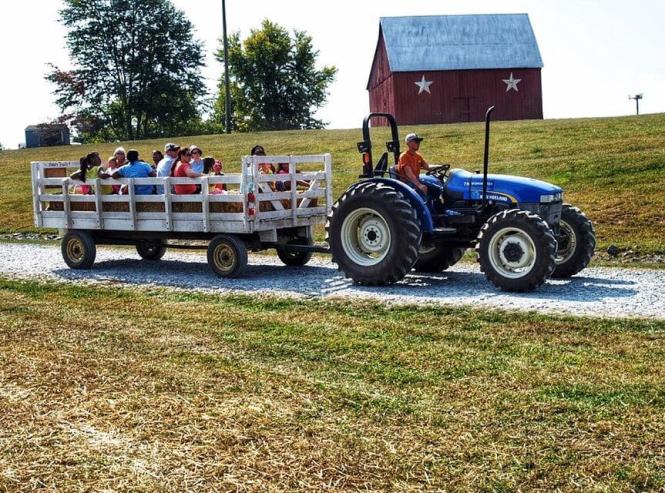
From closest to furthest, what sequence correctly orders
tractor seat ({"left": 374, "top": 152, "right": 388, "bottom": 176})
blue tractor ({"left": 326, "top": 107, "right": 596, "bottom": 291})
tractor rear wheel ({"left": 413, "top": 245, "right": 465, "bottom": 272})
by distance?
blue tractor ({"left": 326, "top": 107, "right": 596, "bottom": 291}), tractor seat ({"left": 374, "top": 152, "right": 388, "bottom": 176}), tractor rear wheel ({"left": 413, "top": 245, "right": 465, "bottom": 272})

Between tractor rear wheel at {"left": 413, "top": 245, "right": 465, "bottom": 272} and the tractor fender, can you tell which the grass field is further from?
the tractor fender

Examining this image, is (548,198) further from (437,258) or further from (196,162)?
(196,162)

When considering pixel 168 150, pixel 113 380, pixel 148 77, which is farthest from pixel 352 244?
pixel 148 77

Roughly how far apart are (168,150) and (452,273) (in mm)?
4666

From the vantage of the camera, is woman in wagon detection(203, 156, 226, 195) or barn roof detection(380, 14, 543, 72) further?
barn roof detection(380, 14, 543, 72)

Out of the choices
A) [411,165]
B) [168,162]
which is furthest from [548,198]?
[168,162]

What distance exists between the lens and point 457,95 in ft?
142

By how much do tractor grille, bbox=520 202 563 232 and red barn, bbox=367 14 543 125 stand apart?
3318 centimetres

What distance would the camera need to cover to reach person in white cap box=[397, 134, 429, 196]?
10.7 metres

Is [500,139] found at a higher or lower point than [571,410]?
higher

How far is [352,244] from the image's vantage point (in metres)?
11.0

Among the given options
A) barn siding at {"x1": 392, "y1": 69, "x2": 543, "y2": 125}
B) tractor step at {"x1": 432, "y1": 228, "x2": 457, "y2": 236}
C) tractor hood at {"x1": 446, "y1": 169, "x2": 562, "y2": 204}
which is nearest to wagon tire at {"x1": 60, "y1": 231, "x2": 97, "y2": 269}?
tractor step at {"x1": 432, "y1": 228, "x2": 457, "y2": 236}

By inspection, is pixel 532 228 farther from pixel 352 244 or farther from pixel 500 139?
pixel 500 139

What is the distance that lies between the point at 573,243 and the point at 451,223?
1.53m
